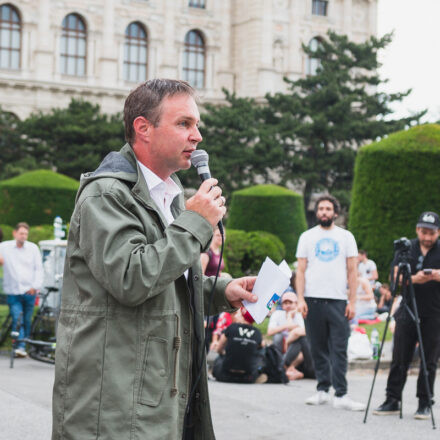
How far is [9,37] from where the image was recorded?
43.0 meters

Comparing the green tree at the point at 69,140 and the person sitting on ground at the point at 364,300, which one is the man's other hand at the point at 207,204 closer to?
the person sitting on ground at the point at 364,300

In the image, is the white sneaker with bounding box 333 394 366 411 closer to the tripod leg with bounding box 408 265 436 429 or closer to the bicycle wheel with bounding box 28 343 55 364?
the tripod leg with bounding box 408 265 436 429

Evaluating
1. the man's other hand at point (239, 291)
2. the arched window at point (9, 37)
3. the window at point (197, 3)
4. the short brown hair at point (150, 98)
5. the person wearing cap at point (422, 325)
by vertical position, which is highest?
the window at point (197, 3)

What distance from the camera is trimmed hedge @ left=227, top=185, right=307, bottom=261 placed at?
26.1 m

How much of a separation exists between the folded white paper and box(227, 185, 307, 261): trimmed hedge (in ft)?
75.9

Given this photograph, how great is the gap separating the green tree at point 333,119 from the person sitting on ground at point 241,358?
2772 centimetres

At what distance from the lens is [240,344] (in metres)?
8.93

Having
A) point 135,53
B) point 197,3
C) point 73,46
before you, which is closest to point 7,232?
point 73,46

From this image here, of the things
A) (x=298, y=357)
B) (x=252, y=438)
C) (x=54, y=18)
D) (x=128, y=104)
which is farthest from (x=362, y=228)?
(x=54, y=18)

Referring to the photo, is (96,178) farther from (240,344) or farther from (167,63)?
(167,63)

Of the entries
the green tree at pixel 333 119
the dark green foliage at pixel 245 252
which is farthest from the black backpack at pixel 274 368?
the green tree at pixel 333 119

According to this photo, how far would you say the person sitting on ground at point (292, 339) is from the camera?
965 cm

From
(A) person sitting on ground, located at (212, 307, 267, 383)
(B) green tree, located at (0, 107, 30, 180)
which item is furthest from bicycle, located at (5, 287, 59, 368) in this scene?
(B) green tree, located at (0, 107, 30, 180)

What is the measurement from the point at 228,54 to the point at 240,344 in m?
41.4
